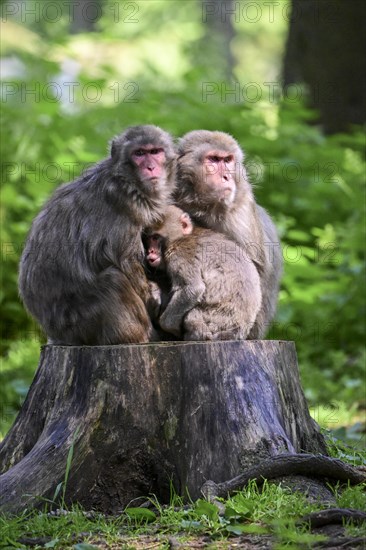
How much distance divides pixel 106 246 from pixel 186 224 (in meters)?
0.53

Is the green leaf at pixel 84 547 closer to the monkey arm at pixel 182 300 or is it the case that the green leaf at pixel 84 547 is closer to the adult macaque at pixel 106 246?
the adult macaque at pixel 106 246

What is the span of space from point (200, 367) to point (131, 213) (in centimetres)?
107

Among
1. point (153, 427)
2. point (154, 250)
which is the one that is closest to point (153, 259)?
point (154, 250)

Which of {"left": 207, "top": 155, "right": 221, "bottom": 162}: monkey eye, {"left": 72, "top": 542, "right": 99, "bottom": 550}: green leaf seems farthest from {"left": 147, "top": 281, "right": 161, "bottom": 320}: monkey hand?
{"left": 72, "top": 542, "right": 99, "bottom": 550}: green leaf

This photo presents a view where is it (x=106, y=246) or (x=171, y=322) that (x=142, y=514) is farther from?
(x=106, y=246)

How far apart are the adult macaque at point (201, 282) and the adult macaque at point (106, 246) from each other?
13cm

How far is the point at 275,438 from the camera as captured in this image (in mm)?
4578

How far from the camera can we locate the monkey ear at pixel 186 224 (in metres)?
5.19

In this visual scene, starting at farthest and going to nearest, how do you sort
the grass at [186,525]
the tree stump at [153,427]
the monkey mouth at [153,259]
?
the monkey mouth at [153,259] → the tree stump at [153,427] → the grass at [186,525]

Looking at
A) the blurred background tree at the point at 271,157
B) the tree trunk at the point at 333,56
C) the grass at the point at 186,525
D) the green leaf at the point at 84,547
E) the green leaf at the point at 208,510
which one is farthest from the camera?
the tree trunk at the point at 333,56

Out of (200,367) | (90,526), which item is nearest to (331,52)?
(200,367)

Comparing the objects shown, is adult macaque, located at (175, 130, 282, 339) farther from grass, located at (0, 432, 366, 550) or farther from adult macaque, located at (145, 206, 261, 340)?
grass, located at (0, 432, 366, 550)

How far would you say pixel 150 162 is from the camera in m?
5.04

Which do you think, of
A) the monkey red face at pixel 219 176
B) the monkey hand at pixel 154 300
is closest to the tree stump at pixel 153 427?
the monkey hand at pixel 154 300
